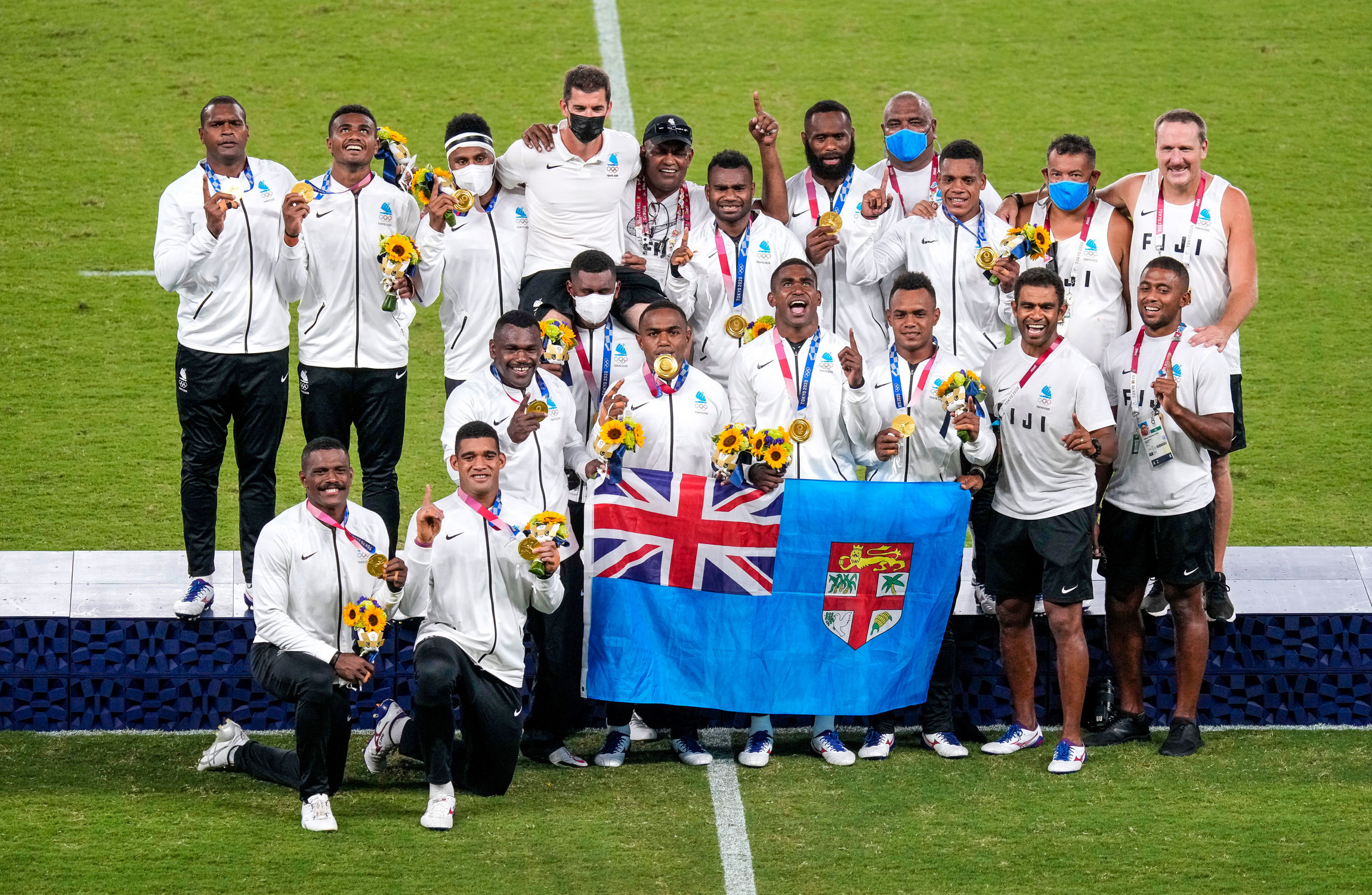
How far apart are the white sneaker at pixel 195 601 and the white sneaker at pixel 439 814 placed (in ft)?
5.07

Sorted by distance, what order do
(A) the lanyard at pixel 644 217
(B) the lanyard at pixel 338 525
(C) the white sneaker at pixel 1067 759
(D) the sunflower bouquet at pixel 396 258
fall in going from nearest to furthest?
(B) the lanyard at pixel 338 525 < (C) the white sneaker at pixel 1067 759 < (D) the sunflower bouquet at pixel 396 258 < (A) the lanyard at pixel 644 217

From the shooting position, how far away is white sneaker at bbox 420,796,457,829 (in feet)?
23.2

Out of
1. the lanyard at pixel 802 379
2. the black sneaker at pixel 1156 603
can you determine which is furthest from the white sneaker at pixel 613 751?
the black sneaker at pixel 1156 603

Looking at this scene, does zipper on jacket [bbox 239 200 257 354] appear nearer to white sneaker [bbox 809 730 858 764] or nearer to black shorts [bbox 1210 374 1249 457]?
white sneaker [bbox 809 730 858 764]

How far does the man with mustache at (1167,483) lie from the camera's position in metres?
7.78

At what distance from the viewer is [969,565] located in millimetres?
9000

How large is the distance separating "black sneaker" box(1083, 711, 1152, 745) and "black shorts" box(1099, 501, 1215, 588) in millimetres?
608

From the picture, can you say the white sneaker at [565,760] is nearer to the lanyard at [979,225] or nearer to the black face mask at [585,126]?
the black face mask at [585,126]

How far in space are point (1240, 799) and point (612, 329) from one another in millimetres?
3217

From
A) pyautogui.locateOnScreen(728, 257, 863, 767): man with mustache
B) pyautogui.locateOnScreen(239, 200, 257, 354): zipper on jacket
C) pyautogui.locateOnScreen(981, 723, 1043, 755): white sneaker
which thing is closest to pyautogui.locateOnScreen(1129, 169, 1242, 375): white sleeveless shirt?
pyautogui.locateOnScreen(728, 257, 863, 767): man with mustache

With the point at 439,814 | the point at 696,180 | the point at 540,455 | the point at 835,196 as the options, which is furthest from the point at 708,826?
the point at 696,180

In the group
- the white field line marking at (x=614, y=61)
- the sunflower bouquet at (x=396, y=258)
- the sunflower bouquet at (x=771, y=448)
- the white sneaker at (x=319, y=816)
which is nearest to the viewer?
the white sneaker at (x=319, y=816)

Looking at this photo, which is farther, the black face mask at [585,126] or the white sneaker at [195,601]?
the black face mask at [585,126]

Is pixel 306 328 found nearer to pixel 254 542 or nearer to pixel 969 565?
pixel 254 542
